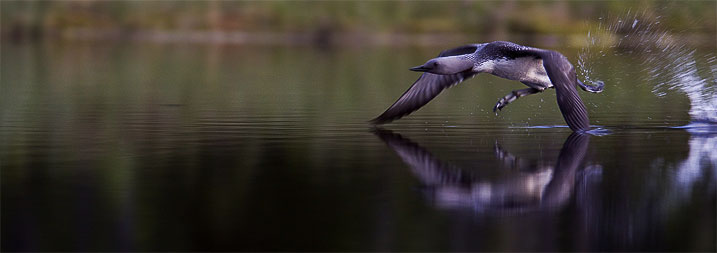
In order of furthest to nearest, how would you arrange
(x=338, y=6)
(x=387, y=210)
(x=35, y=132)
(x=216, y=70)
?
1. (x=338, y=6)
2. (x=216, y=70)
3. (x=35, y=132)
4. (x=387, y=210)

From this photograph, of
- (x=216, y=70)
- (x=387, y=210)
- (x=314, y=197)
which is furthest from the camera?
(x=216, y=70)

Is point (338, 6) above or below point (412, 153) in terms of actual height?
above

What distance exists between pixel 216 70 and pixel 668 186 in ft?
75.1

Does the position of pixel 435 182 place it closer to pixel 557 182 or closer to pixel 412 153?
pixel 557 182

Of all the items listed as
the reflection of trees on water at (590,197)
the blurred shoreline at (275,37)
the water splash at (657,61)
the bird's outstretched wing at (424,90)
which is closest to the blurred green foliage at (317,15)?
the blurred shoreline at (275,37)

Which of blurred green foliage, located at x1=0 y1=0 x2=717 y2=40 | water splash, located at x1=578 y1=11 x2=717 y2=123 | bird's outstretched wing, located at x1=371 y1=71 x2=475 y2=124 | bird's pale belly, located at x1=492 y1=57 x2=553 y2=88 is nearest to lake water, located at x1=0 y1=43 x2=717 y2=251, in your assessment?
bird's outstretched wing, located at x1=371 y1=71 x2=475 y2=124

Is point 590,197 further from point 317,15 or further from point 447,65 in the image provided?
point 317,15

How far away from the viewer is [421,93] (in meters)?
14.3

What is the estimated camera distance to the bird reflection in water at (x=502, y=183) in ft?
26.7

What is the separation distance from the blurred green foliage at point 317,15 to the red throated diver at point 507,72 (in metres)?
53.2

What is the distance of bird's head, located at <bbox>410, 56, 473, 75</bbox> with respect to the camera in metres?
13.2

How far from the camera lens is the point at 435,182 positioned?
9188mm

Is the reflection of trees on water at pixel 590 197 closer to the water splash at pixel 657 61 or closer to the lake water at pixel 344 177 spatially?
the lake water at pixel 344 177

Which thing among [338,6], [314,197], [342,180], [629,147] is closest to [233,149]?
[342,180]
